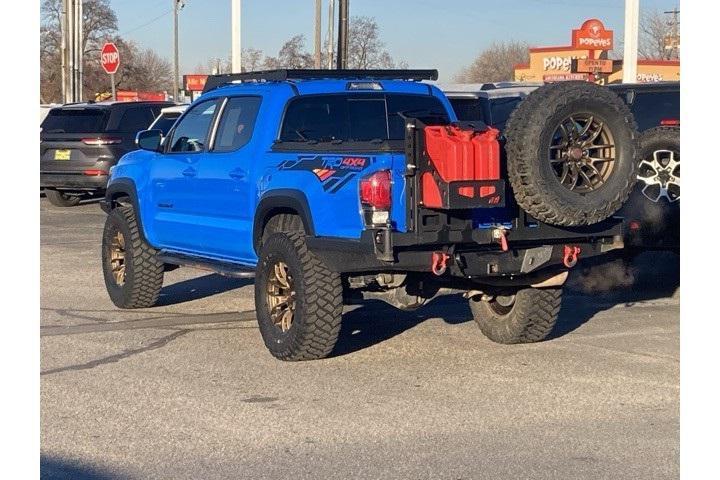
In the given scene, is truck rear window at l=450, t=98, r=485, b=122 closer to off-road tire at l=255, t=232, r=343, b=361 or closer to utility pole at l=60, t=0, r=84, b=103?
off-road tire at l=255, t=232, r=343, b=361

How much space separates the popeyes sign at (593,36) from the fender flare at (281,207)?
38.9 meters

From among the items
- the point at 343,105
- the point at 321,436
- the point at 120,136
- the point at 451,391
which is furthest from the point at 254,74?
the point at 120,136

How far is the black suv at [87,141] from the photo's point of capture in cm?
2105

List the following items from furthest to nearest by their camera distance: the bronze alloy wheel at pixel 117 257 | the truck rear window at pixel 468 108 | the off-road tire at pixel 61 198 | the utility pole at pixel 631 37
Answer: the off-road tire at pixel 61 198
the utility pole at pixel 631 37
the truck rear window at pixel 468 108
the bronze alloy wheel at pixel 117 257

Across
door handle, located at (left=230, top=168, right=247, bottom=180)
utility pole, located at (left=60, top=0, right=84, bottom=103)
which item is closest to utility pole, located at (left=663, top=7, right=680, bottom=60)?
utility pole, located at (left=60, top=0, right=84, bottom=103)

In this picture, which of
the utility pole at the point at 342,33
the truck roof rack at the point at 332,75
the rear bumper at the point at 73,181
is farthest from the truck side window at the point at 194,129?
the utility pole at the point at 342,33

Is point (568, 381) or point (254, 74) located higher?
point (254, 74)

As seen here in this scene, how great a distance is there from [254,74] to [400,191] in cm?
288

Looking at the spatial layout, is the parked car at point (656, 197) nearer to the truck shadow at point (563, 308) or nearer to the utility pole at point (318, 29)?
the truck shadow at point (563, 308)

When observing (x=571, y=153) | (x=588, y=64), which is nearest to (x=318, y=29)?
(x=588, y=64)

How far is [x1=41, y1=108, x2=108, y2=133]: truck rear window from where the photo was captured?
21.5 metres
